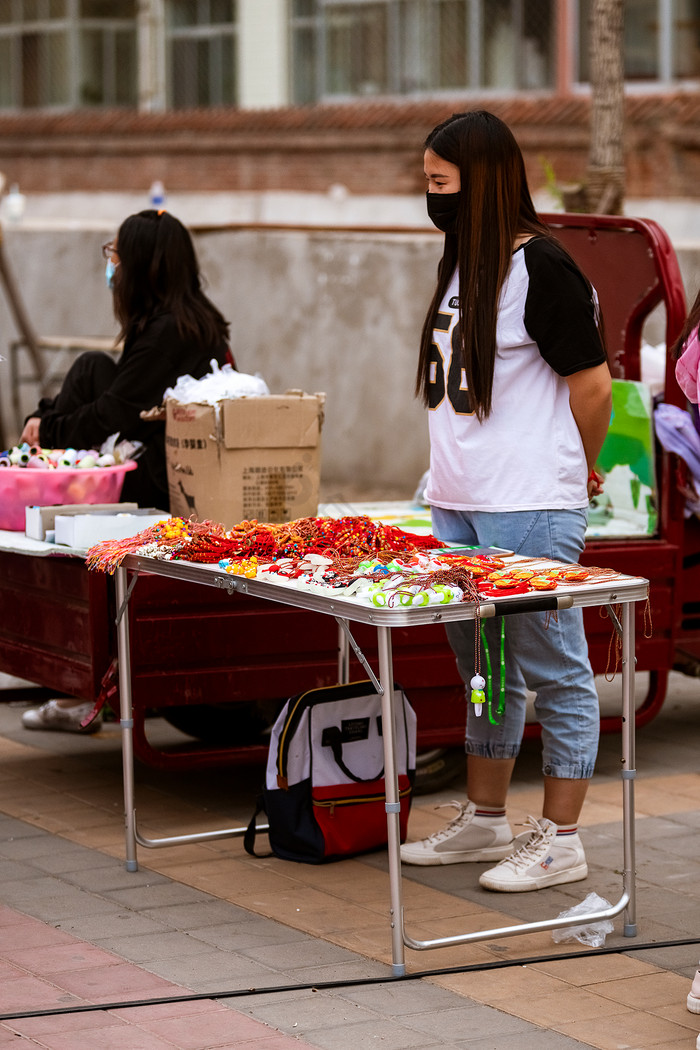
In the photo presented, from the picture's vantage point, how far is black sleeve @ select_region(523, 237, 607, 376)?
4043 millimetres

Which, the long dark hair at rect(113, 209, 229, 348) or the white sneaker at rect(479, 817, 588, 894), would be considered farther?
the long dark hair at rect(113, 209, 229, 348)

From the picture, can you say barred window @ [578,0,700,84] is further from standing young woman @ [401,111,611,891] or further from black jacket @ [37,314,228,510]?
standing young woman @ [401,111,611,891]

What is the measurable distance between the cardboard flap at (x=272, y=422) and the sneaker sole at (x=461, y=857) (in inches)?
50.9

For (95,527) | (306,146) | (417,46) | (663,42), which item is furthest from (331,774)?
(417,46)

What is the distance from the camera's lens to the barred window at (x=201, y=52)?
67.7 ft

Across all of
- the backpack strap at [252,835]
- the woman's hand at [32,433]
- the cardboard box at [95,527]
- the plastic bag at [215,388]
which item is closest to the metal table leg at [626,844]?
the backpack strap at [252,835]

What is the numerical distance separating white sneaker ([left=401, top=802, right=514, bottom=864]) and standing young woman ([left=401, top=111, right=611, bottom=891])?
250 mm

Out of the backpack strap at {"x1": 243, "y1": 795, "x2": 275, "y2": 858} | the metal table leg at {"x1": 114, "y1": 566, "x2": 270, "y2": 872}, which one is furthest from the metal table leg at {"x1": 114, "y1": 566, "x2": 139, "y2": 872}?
the backpack strap at {"x1": 243, "y1": 795, "x2": 275, "y2": 858}

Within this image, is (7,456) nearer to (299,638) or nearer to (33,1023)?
(299,638)

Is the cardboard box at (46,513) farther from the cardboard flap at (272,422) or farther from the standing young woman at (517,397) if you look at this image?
the standing young woman at (517,397)

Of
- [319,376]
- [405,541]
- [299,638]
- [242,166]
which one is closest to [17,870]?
[299,638]

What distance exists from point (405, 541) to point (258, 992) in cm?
112

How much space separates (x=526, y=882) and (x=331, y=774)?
61cm

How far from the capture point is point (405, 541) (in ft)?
13.2
